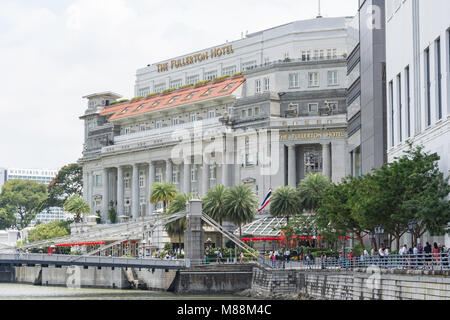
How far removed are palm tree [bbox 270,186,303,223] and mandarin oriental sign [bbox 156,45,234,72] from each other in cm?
5137

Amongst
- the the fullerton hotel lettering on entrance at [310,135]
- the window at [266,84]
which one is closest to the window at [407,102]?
the the fullerton hotel lettering on entrance at [310,135]

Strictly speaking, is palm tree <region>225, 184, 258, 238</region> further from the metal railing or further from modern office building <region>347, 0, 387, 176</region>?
the metal railing

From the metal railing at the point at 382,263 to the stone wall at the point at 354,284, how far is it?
655 mm

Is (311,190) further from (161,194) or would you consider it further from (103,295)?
(103,295)

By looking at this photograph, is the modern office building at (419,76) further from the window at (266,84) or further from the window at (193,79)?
the window at (193,79)

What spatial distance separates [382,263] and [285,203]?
58848 mm

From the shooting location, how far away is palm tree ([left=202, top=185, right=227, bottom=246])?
126375 mm

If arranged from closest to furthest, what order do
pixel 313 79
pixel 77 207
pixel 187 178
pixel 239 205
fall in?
pixel 239 205 < pixel 313 79 < pixel 187 178 < pixel 77 207

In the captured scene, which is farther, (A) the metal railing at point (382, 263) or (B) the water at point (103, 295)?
(B) the water at point (103, 295)

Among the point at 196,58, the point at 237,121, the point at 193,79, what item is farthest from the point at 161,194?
the point at 196,58

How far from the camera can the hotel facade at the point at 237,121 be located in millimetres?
150000

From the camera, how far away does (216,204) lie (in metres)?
127

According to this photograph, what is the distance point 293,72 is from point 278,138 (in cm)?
1245

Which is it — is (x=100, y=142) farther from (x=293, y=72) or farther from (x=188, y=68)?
(x=293, y=72)
